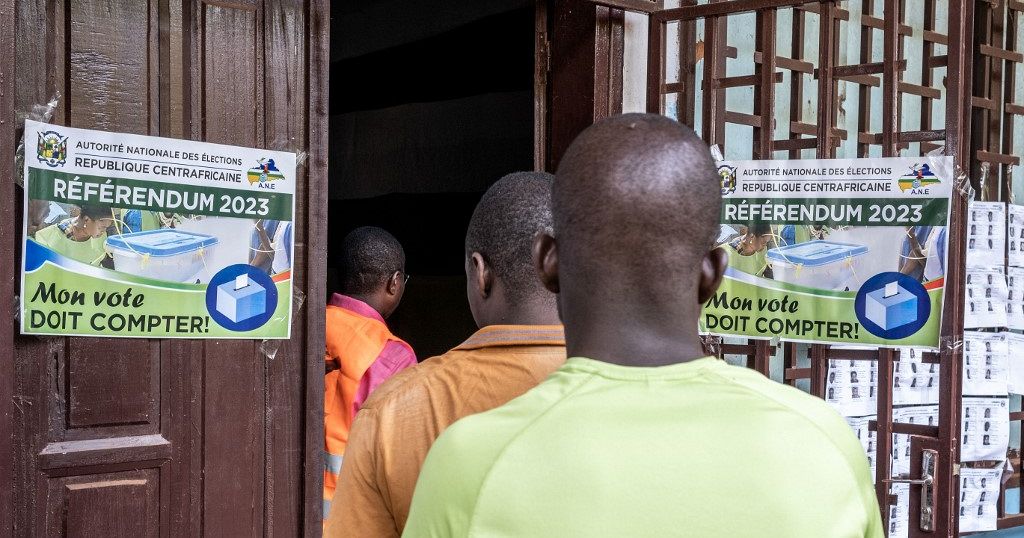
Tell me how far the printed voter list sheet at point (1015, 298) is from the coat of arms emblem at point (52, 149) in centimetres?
398

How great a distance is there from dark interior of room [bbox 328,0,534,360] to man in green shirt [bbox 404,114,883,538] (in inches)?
151

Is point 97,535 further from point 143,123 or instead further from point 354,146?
point 354,146

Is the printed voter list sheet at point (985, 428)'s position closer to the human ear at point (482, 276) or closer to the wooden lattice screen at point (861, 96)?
the wooden lattice screen at point (861, 96)

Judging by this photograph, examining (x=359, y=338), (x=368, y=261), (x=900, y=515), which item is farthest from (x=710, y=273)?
(x=900, y=515)

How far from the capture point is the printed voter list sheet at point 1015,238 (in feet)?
15.4

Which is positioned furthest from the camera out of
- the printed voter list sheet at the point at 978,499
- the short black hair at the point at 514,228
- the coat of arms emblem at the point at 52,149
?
the printed voter list sheet at the point at 978,499

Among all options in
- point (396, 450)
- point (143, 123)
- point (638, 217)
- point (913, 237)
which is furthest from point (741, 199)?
point (638, 217)

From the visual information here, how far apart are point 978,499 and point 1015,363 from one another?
0.64 metres

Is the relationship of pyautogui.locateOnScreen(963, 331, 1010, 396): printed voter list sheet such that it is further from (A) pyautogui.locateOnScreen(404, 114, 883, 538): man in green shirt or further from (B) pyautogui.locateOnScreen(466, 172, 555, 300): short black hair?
(A) pyautogui.locateOnScreen(404, 114, 883, 538): man in green shirt

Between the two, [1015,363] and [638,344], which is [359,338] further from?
[1015,363]

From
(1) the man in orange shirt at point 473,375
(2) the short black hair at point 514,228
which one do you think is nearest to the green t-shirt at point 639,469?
(1) the man in orange shirt at point 473,375

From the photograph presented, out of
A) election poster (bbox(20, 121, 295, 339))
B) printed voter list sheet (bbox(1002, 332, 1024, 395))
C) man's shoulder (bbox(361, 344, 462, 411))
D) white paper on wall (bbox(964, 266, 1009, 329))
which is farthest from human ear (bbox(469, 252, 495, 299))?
printed voter list sheet (bbox(1002, 332, 1024, 395))

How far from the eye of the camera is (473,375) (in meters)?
1.59

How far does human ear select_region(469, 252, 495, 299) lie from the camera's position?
1.69 meters
